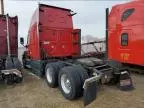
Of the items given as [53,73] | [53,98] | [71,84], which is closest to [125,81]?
[71,84]

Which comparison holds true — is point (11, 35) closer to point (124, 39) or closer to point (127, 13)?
point (124, 39)

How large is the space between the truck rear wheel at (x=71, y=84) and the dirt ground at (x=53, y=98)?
0.60 feet

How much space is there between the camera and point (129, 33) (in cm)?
888

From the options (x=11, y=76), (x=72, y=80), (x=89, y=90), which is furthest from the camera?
(x=11, y=76)

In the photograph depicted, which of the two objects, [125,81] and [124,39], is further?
[124,39]

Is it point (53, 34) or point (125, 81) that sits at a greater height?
point (53, 34)

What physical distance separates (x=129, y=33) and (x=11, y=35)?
584 cm

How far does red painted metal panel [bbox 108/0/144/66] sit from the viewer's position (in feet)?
27.6

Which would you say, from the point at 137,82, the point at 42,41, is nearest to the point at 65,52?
the point at 42,41

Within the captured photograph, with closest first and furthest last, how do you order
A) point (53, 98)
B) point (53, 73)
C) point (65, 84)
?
1. point (53, 98)
2. point (65, 84)
3. point (53, 73)

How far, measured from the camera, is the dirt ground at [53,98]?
18.4 feet

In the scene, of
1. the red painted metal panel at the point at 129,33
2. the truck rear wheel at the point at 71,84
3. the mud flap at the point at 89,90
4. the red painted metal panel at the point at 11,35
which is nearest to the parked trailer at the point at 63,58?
the truck rear wheel at the point at 71,84

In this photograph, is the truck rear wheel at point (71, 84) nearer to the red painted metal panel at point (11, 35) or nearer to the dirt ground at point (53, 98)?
the dirt ground at point (53, 98)

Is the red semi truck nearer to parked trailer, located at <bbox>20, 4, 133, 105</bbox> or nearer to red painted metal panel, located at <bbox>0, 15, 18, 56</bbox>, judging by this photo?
parked trailer, located at <bbox>20, 4, 133, 105</bbox>
